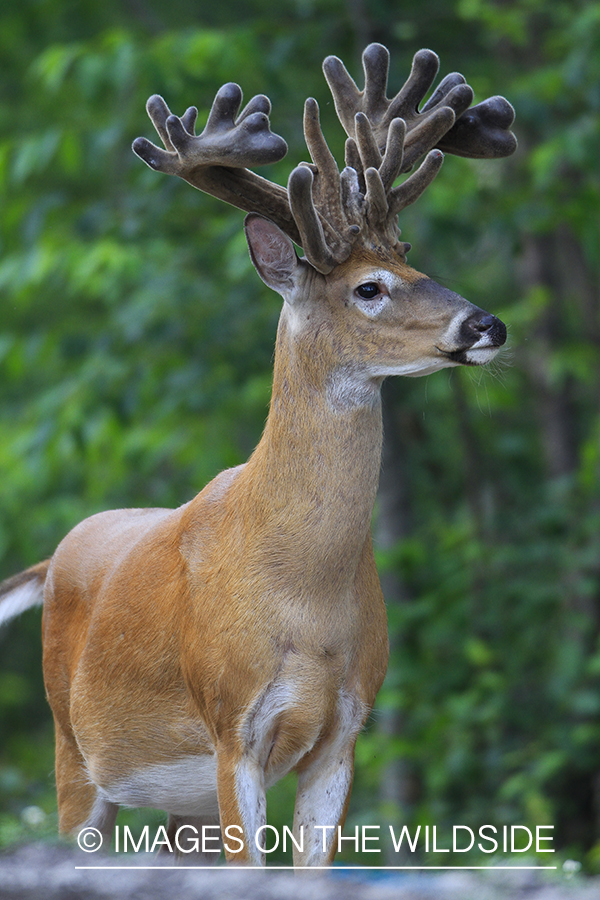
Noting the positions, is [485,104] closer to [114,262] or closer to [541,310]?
[114,262]

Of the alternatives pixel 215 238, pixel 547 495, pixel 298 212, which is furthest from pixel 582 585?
pixel 298 212

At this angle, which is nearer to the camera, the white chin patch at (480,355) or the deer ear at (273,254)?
the white chin patch at (480,355)

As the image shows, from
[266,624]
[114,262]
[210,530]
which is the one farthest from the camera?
[114,262]

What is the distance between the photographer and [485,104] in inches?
159

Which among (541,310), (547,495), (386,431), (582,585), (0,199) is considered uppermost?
(0,199)

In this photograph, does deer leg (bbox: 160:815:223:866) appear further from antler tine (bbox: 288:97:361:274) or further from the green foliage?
the green foliage

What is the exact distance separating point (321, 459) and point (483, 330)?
62 cm

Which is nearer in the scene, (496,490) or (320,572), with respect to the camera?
(320,572)

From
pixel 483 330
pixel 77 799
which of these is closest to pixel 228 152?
pixel 483 330

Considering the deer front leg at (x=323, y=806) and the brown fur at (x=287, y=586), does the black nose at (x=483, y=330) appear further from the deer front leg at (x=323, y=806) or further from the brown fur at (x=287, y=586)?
the deer front leg at (x=323, y=806)

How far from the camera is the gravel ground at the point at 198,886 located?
8.51ft

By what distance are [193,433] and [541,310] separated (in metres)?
2.83

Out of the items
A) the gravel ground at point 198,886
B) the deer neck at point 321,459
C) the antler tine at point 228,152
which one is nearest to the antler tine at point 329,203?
the antler tine at point 228,152

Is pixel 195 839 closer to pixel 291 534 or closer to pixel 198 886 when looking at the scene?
pixel 291 534
